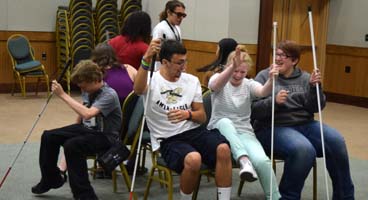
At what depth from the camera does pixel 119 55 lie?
4.50m

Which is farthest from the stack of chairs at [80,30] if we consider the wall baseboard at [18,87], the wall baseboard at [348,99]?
the wall baseboard at [348,99]

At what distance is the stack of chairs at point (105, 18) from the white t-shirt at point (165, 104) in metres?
5.51

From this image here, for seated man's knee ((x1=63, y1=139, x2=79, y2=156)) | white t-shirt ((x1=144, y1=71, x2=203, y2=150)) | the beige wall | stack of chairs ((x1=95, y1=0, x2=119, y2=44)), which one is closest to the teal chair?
stack of chairs ((x1=95, y1=0, x2=119, y2=44))

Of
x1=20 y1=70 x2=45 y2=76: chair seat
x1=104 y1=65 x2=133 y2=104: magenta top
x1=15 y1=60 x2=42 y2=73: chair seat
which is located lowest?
x1=20 y1=70 x2=45 y2=76: chair seat

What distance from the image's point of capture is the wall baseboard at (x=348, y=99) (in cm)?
872

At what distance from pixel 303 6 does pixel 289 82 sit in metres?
5.64

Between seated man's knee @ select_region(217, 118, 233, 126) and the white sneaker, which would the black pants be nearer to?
seated man's knee @ select_region(217, 118, 233, 126)

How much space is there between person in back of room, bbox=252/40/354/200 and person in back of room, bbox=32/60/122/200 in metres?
1.00

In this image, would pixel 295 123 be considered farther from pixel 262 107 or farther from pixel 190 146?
pixel 190 146

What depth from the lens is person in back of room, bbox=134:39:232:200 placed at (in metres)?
3.13

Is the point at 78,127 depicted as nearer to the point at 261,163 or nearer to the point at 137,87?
the point at 137,87

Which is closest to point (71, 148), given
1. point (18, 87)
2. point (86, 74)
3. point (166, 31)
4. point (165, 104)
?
point (86, 74)

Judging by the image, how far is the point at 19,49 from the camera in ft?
27.0

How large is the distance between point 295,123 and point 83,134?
1.43 metres
